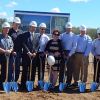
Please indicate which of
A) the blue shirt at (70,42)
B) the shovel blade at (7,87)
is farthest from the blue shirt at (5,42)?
the blue shirt at (70,42)

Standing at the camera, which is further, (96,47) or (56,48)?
(96,47)

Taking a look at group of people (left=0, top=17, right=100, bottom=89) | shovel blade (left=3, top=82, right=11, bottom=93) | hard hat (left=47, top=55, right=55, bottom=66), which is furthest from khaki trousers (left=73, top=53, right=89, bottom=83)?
shovel blade (left=3, top=82, right=11, bottom=93)

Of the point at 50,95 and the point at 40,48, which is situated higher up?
the point at 40,48

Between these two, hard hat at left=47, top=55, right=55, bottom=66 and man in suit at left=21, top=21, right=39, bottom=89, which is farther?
man in suit at left=21, top=21, right=39, bottom=89

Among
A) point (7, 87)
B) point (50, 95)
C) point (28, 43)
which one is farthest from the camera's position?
point (28, 43)

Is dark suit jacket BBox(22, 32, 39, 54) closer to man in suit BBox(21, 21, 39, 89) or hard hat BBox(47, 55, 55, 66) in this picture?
man in suit BBox(21, 21, 39, 89)

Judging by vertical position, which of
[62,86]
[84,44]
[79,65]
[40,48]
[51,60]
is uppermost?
[84,44]

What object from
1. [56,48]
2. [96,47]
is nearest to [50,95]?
[56,48]

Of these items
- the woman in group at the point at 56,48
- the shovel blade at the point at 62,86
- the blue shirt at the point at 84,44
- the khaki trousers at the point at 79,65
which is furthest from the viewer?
the khaki trousers at the point at 79,65

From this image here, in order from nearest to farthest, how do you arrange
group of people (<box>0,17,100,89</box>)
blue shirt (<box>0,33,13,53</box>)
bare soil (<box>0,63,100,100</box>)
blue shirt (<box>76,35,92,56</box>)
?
bare soil (<box>0,63,100,100</box>) → blue shirt (<box>0,33,13,53</box>) → group of people (<box>0,17,100,89</box>) → blue shirt (<box>76,35,92,56</box>)

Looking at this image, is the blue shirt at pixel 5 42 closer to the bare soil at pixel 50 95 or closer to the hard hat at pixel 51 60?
the hard hat at pixel 51 60

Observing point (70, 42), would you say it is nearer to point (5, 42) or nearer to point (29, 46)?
point (29, 46)

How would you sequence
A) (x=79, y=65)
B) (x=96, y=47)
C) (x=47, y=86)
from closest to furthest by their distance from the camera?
(x=47, y=86), (x=96, y=47), (x=79, y=65)

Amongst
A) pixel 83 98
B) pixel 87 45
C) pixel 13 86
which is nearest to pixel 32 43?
pixel 13 86
